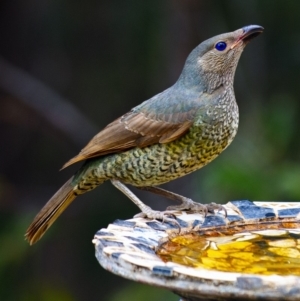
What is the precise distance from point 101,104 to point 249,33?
4.28m

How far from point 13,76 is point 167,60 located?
1.41 m

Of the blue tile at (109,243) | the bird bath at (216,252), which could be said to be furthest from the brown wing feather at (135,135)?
the blue tile at (109,243)

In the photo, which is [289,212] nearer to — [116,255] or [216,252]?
[216,252]

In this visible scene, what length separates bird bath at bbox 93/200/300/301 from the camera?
249 centimetres

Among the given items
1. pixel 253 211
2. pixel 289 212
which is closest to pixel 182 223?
pixel 253 211

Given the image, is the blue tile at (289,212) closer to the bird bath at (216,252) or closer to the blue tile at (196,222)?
the bird bath at (216,252)

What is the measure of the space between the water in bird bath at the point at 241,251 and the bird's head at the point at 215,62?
4.08 ft

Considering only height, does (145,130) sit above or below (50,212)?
above

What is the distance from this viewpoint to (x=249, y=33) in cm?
458

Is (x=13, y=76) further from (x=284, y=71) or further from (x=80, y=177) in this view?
(x=80, y=177)

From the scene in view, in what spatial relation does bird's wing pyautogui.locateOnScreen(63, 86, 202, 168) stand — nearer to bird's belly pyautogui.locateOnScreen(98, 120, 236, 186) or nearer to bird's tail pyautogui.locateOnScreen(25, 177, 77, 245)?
bird's belly pyautogui.locateOnScreen(98, 120, 236, 186)

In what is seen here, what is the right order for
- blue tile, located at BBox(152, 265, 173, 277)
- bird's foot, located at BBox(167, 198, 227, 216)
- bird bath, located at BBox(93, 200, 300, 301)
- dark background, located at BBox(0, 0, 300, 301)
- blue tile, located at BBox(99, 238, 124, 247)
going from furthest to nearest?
dark background, located at BBox(0, 0, 300, 301)
bird's foot, located at BBox(167, 198, 227, 216)
blue tile, located at BBox(99, 238, 124, 247)
blue tile, located at BBox(152, 265, 173, 277)
bird bath, located at BBox(93, 200, 300, 301)

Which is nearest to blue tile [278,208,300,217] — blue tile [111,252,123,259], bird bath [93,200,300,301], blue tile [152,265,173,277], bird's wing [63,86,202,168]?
bird bath [93,200,300,301]

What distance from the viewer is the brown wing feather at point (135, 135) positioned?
4.37 metres
